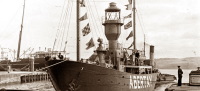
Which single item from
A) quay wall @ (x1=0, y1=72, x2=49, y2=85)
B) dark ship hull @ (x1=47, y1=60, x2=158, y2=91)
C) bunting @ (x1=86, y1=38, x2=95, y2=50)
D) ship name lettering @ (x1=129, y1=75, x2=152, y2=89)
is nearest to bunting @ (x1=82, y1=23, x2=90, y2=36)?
bunting @ (x1=86, y1=38, x2=95, y2=50)

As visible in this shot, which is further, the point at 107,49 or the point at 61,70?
the point at 107,49

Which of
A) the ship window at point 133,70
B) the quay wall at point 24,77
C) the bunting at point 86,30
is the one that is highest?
the bunting at point 86,30

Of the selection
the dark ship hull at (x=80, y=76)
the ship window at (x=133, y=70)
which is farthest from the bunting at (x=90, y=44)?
the ship window at (x=133, y=70)

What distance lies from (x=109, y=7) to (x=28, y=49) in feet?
103

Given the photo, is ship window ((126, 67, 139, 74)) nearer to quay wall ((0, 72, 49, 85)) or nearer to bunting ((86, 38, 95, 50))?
bunting ((86, 38, 95, 50))

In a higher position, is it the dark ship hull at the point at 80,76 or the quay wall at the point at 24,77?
the dark ship hull at the point at 80,76

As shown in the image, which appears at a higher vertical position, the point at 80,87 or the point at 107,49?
the point at 107,49

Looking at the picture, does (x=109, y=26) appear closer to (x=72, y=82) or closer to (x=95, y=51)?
(x=95, y=51)

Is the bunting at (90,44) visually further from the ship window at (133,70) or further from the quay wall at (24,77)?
the quay wall at (24,77)

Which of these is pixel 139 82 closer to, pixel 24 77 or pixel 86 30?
pixel 86 30

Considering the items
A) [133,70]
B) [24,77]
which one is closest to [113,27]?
[133,70]

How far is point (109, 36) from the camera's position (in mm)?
25484

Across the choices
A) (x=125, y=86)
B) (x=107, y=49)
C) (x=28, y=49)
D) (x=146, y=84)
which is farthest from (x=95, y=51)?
(x=28, y=49)

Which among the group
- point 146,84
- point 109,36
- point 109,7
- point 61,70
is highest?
point 109,7
